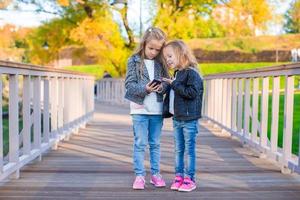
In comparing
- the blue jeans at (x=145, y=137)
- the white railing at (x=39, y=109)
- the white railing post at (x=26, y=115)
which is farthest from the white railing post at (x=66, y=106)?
the blue jeans at (x=145, y=137)

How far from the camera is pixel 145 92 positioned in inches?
152

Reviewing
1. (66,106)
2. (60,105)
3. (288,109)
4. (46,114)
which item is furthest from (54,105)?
(288,109)

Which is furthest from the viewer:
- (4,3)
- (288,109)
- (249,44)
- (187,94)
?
(249,44)

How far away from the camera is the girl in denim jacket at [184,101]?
375 centimetres

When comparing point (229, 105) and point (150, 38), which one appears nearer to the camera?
point (150, 38)

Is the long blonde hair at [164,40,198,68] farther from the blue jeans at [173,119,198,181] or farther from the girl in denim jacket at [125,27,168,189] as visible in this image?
the blue jeans at [173,119,198,181]

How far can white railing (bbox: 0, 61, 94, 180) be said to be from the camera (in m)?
4.16

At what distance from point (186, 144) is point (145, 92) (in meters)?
0.52

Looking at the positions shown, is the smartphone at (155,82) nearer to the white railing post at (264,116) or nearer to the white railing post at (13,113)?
the white railing post at (13,113)

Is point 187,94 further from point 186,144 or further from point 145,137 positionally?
point 145,137

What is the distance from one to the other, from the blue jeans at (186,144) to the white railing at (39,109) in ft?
4.49

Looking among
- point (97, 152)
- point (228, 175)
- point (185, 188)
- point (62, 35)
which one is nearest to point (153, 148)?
point (185, 188)

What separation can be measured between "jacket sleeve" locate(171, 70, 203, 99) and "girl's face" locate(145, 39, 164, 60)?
31 centimetres

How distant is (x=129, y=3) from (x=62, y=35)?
303 centimetres
